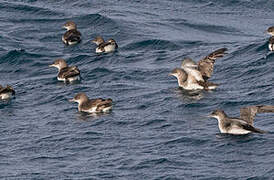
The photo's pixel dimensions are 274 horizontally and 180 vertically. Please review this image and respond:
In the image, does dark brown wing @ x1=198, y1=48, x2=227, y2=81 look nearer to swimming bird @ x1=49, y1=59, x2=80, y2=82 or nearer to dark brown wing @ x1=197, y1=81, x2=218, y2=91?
dark brown wing @ x1=197, y1=81, x2=218, y2=91

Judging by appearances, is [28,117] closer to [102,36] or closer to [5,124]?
[5,124]

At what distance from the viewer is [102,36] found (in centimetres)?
3588

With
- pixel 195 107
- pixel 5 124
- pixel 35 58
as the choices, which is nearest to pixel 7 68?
pixel 35 58

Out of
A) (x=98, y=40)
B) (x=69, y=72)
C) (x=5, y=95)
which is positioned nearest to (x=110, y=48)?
(x=98, y=40)

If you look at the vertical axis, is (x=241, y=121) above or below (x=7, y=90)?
below

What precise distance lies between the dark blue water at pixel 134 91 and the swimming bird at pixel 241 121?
0.28m

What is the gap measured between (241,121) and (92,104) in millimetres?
5317

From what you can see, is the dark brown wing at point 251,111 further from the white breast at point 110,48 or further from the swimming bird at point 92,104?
the white breast at point 110,48

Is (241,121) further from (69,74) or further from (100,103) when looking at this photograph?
(69,74)

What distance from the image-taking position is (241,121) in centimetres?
2039

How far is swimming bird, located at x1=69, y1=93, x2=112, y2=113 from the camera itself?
78.4ft

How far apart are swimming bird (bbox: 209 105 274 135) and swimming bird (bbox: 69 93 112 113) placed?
3.72 metres

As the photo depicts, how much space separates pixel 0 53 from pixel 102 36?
504 centimetres

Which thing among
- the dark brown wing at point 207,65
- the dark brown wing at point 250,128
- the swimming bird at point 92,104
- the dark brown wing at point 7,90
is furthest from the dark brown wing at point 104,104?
the dark brown wing at point 250,128
